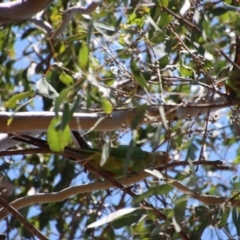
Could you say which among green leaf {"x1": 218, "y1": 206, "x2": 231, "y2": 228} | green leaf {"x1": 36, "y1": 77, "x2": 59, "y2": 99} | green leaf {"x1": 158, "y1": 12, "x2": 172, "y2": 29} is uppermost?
green leaf {"x1": 158, "y1": 12, "x2": 172, "y2": 29}

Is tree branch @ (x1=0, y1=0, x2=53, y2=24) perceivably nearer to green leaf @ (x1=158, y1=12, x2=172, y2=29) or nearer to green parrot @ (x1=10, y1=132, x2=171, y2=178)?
green parrot @ (x1=10, y1=132, x2=171, y2=178)

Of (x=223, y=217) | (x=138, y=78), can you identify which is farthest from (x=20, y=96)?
(x=223, y=217)

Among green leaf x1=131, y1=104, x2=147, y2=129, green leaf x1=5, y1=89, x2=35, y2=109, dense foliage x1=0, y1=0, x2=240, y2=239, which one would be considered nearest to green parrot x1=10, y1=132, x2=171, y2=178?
dense foliage x1=0, y1=0, x2=240, y2=239

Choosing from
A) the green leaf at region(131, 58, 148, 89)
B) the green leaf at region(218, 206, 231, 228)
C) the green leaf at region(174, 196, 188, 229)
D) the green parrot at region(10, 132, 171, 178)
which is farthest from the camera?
the green parrot at region(10, 132, 171, 178)

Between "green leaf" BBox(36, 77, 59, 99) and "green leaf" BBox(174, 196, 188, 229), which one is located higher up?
"green leaf" BBox(36, 77, 59, 99)

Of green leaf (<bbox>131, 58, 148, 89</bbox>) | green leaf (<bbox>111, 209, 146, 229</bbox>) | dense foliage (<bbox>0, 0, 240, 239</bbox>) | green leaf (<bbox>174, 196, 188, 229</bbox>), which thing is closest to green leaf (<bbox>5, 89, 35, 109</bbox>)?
dense foliage (<bbox>0, 0, 240, 239</bbox>)

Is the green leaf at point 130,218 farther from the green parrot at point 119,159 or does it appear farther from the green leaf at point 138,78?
the green parrot at point 119,159

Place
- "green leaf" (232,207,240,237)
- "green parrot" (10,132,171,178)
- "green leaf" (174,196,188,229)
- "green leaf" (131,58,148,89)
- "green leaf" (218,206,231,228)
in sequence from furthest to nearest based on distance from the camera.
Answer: "green parrot" (10,132,171,178) < "green leaf" (232,207,240,237) < "green leaf" (218,206,231,228) < "green leaf" (131,58,148,89) < "green leaf" (174,196,188,229)

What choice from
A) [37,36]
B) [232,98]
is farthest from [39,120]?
[37,36]

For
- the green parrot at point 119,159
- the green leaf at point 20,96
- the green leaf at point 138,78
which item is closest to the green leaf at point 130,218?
the green leaf at point 138,78

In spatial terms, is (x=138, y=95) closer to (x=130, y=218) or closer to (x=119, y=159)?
(x=130, y=218)

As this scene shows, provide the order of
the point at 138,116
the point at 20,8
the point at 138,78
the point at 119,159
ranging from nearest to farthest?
the point at 138,116
the point at 138,78
the point at 20,8
the point at 119,159

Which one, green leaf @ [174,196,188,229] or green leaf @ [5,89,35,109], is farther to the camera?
green leaf @ [5,89,35,109]

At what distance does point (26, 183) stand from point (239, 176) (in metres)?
2.22
